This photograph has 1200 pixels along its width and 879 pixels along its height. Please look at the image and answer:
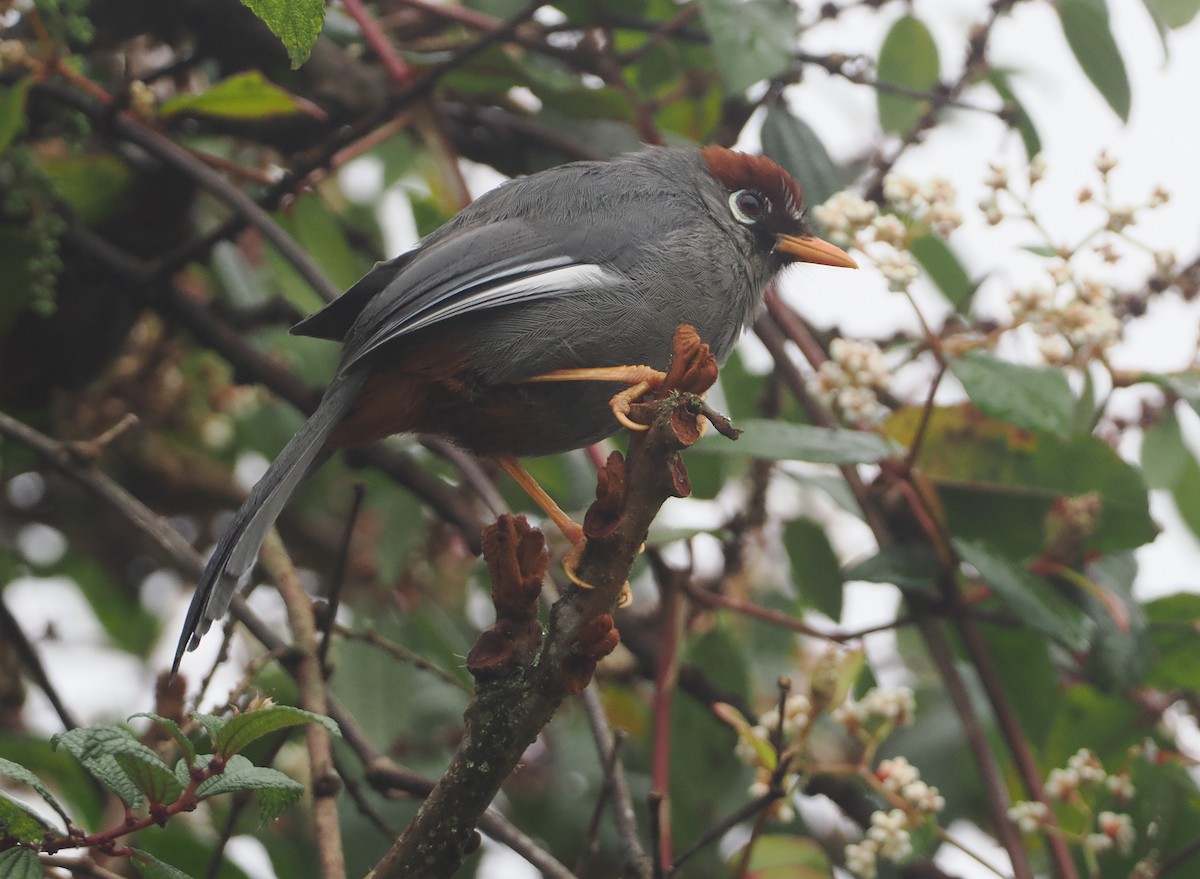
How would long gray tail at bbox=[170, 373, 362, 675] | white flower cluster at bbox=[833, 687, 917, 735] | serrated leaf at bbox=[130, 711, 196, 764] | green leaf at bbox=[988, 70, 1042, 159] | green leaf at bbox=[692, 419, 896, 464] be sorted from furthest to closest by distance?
green leaf at bbox=[988, 70, 1042, 159] < green leaf at bbox=[692, 419, 896, 464] < white flower cluster at bbox=[833, 687, 917, 735] < long gray tail at bbox=[170, 373, 362, 675] < serrated leaf at bbox=[130, 711, 196, 764]

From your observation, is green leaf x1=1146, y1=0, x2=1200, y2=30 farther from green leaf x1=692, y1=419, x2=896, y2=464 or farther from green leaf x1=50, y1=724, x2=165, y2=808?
green leaf x1=50, y1=724, x2=165, y2=808

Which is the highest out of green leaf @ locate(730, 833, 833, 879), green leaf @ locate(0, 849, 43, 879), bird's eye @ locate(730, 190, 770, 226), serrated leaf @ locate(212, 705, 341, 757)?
bird's eye @ locate(730, 190, 770, 226)

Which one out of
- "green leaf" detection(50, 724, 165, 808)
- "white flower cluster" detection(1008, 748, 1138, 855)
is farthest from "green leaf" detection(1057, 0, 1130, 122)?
"green leaf" detection(50, 724, 165, 808)

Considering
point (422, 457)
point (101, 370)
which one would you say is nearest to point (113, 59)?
point (101, 370)

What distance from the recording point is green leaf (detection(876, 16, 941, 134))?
13.9ft

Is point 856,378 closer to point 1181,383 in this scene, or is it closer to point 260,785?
point 1181,383

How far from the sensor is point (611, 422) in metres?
3.20

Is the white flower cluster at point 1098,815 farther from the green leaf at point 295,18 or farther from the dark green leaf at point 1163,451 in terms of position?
A: the green leaf at point 295,18

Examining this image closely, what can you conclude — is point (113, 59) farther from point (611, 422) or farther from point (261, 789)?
point (261, 789)

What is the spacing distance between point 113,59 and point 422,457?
67.7 inches

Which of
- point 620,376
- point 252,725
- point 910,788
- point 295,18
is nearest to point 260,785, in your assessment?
point 252,725

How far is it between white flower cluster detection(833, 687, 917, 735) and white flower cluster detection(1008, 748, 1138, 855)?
369 millimetres

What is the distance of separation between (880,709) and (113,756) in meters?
1.68

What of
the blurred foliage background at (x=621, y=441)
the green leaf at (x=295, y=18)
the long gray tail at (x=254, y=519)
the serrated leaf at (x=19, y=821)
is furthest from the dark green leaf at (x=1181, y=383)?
the serrated leaf at (x=19, y=821)
